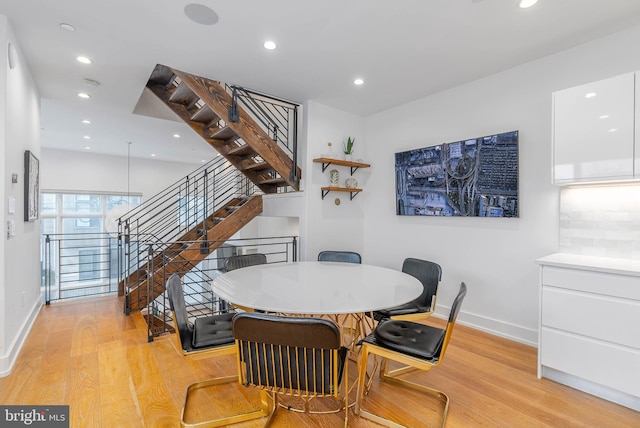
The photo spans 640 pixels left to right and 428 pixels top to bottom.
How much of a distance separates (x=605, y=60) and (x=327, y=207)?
2.99 m

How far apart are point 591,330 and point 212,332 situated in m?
2.55

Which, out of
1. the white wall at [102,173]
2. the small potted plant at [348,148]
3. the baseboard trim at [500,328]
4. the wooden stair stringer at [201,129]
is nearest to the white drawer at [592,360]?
A: the baseboard trim at [500,328]

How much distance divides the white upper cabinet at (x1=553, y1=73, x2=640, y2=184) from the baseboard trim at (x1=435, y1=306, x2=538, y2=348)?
1.47 m

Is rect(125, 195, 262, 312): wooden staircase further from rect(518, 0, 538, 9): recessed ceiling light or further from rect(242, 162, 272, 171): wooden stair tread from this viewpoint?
rect(518, 0, 538, 9): recessed ceiling light

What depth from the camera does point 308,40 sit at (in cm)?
256

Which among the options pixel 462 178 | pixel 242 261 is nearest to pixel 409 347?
pixel 242 261

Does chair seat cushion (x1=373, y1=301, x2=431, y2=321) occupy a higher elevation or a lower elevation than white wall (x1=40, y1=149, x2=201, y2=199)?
lower

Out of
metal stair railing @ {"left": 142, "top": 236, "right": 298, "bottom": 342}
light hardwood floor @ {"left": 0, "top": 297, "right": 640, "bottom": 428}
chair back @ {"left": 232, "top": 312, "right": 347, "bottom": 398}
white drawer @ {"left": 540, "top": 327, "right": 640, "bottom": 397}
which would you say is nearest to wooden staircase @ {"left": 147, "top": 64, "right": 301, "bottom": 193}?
metal stair railing @ {"left": 142, "top": 236, "right": 298, "bottom": 342}

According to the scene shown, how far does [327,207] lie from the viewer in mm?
4105

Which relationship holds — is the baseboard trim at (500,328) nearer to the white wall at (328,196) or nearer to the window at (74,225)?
the white wall at (328,196)

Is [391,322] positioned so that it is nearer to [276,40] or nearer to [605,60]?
[276,40]

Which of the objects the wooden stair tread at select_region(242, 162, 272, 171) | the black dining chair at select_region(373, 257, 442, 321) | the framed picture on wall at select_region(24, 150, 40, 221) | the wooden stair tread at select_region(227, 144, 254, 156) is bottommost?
the black dining chair at select_region(373, 257, 442, 321)

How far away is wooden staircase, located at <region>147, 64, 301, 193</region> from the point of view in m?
3.32

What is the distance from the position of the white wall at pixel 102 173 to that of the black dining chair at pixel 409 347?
7.77 m
